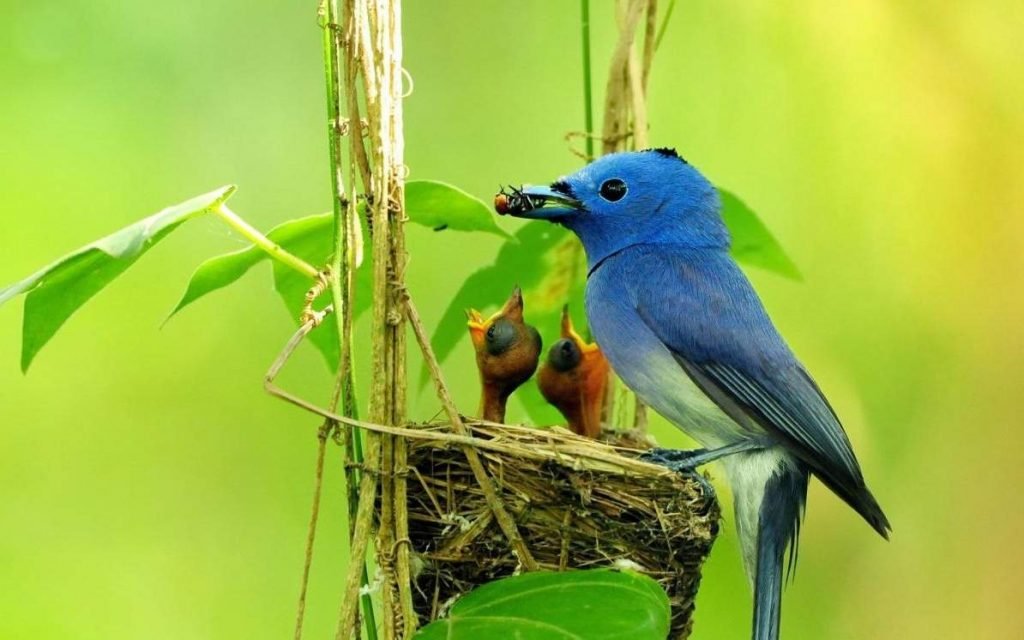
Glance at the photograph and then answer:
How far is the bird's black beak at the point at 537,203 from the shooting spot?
2025 millimetres

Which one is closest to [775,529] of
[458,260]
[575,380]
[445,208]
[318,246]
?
[575,380]

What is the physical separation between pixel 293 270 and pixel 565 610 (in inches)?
25.5

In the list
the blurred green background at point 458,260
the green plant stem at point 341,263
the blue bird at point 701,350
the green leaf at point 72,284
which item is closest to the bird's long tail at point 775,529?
the blue bird at point 701,350

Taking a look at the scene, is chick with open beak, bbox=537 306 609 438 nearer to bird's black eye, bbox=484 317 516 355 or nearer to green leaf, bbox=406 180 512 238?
bird's black eye, bbox=484 317 516 355

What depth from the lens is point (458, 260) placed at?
3451mm

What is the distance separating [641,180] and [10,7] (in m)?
2.02

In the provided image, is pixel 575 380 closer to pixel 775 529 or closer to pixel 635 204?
pixel 635 204

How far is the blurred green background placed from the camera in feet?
10.7

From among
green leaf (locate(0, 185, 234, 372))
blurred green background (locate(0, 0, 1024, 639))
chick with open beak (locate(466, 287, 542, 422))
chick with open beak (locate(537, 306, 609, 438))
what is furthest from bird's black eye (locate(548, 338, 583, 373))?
blurred green background (locate(0, 0, 1024, 639))

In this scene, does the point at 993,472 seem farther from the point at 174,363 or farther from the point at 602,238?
the point at 174,363

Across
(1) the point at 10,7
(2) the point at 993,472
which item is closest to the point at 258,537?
(1) the point at 10,7

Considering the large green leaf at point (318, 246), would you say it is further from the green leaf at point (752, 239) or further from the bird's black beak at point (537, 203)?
the green leaf at point (752, 239)

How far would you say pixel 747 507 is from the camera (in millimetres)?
2025

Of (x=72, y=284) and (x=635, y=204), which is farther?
(x=635, y=204)
